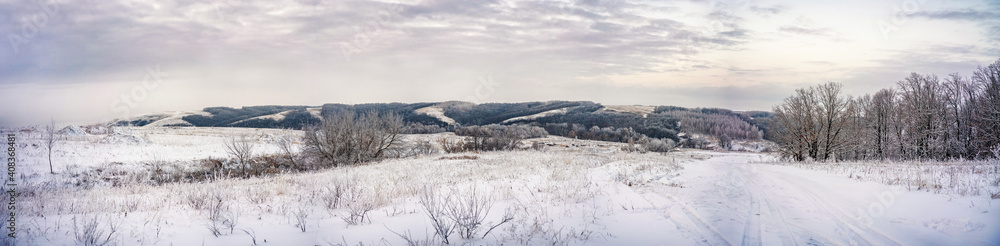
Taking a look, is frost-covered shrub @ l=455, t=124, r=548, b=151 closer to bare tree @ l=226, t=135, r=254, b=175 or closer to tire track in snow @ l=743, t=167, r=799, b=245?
bare tree @ l=226, t=135, r=254, b=175

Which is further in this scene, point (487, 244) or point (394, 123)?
point (394, 123)

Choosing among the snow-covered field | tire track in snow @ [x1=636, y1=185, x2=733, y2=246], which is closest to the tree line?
the snow-covered field

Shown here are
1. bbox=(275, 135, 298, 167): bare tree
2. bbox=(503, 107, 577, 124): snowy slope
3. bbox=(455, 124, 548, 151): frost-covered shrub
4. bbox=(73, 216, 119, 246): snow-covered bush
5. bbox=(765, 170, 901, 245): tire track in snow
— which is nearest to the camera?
bbox=(73, 216, 119, 246): snow-covered bush

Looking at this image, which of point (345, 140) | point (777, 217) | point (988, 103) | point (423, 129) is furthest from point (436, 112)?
point (777, 217)

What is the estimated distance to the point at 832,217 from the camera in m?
5.95

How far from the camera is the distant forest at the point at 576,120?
304ft

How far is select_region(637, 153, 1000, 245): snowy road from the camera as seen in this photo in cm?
474

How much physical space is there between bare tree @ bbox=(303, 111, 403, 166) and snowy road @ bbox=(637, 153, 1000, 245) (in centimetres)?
2908

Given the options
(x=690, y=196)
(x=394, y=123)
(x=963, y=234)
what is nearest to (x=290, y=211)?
(x=690, y=196)

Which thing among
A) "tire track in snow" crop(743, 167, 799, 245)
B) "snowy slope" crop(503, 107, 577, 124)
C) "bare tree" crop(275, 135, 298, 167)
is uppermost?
"snowy slope" crop(503, 107, 577, 124)

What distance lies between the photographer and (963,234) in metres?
4.55

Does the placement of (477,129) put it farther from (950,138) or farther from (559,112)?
(559,112)

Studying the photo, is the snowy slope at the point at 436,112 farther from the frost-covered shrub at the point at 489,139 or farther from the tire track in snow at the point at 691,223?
the tire track in snow at the point at 691,223

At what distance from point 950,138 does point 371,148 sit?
1774 inches
